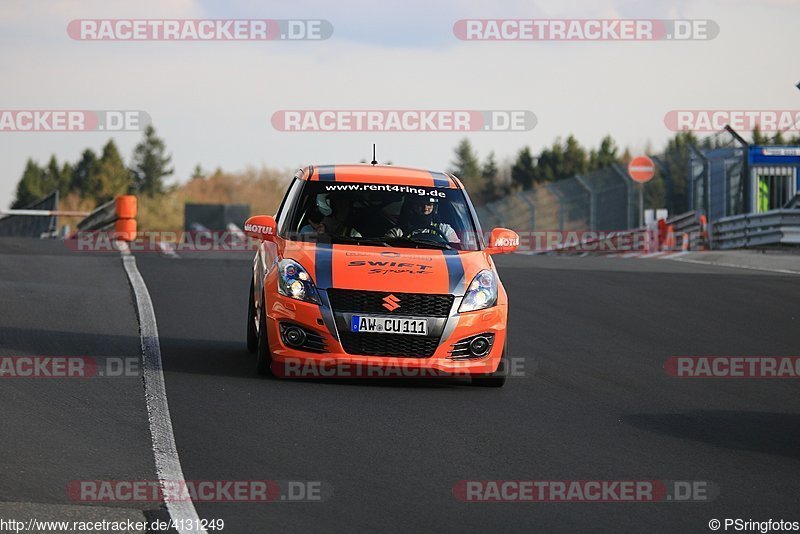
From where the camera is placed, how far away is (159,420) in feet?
26.4

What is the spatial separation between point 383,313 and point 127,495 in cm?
347

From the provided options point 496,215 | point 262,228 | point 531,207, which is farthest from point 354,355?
point 496,215

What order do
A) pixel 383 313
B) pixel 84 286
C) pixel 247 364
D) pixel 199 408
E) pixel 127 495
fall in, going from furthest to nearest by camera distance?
pixel 84 286, pixel 247 364, pixel 383 313, pixel 199 408, pixel 127 495

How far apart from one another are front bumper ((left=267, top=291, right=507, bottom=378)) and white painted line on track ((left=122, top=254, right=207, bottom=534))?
94cm

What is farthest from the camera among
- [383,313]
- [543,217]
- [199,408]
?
[543,217]

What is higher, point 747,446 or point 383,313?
point 383,313

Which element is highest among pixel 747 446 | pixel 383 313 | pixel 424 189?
pixel 424 189

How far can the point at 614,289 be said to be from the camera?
55.8 feet

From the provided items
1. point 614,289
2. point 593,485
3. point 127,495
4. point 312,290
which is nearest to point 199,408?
point 312,290

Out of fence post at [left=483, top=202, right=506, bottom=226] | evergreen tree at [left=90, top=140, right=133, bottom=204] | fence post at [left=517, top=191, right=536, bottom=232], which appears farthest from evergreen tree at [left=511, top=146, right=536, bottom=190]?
fence post at [left=517, top=191, right=536, bottom=232]

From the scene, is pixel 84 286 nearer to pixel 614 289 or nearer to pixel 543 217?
pixel 614 289

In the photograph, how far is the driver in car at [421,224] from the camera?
10.4 metres

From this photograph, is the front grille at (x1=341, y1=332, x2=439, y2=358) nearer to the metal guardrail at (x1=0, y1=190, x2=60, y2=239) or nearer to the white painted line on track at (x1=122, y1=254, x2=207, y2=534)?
the white painted line on track at (x1=122, y1=254, x2=207, y2=534)

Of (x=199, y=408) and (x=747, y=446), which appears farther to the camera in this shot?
(x=199, y=408)
